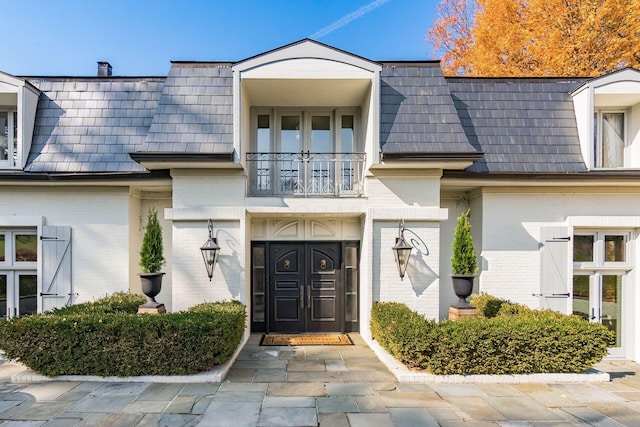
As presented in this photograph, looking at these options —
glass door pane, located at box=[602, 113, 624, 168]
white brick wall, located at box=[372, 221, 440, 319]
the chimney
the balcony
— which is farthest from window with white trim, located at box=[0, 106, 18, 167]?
glass door pane, located at box=[602, 113, 624, 168]

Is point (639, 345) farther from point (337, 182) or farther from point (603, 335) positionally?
point (337, 182)

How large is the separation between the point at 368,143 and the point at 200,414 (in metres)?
5.71

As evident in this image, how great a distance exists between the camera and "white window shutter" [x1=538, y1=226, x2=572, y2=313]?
24.5 feet

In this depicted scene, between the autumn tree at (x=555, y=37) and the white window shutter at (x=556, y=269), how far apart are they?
7.98 m

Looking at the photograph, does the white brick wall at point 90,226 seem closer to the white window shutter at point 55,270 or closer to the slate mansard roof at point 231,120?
the white window shutter at point 55,270

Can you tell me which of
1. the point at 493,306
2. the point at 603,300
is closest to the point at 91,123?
the point at 493,306

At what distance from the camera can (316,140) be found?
852cm

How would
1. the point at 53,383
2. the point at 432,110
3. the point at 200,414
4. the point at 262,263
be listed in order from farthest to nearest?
the point at 262,263 → the point at 432,110 → the point at 53,383 → the point at 200,414

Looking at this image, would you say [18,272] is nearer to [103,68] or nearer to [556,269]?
[103,68]

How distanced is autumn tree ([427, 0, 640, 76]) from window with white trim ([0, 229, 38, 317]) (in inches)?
613

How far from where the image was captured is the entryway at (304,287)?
8.42m

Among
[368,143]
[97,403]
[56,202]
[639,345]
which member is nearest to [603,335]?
[639,345]

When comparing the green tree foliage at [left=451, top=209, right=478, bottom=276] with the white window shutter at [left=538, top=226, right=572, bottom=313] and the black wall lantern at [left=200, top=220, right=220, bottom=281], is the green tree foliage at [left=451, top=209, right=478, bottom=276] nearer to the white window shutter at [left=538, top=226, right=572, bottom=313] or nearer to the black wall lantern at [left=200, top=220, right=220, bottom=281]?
the white window shutter at [left=538, top=226, right=572, bottom=313]

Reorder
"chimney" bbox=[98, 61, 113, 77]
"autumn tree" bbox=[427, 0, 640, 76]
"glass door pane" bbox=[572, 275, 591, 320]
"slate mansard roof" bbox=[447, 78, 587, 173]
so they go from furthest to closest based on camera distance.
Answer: "autumn tree" bbox=[427, 0, 640, 76] → "chimney" bbox=[98, 61, 113, 77] → "glass door pane" bbox=[572, 275, 591, 320] → "slate mansard roof" bbox=[447, 78, 587, 173]
